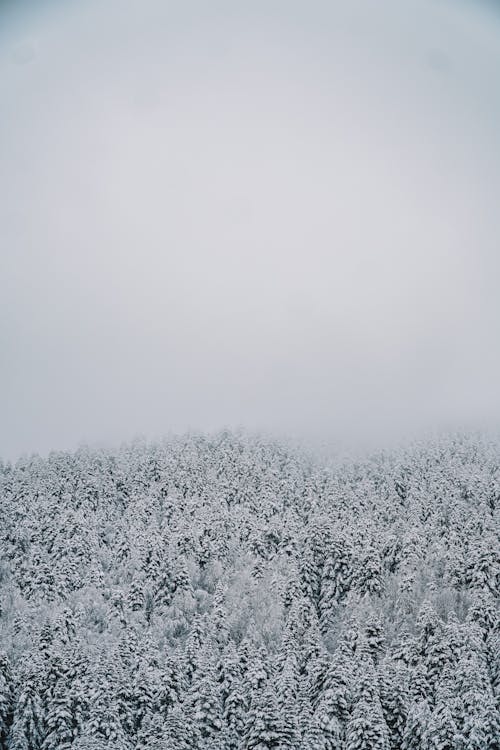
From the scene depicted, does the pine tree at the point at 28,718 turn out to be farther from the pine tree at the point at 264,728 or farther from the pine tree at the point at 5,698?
the pine tree at the point at 264,728

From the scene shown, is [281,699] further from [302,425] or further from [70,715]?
[302,425]

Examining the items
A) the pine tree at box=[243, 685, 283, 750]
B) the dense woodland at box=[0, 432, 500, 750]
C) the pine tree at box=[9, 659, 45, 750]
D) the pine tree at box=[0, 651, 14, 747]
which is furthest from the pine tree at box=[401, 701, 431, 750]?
the pine tree at box=[0, 651, 14, 747]

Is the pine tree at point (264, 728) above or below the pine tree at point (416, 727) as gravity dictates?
above

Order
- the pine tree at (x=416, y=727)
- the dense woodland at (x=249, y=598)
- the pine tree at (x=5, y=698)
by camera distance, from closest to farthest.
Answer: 1. the pine tree at (x=416, y=727)
2. the dense woodland at (x=249, y=598)
3. the pine tree at (x=5, y=698)

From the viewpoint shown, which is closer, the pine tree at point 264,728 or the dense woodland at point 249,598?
the pine tree at point 264,728

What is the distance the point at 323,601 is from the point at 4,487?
6323cm

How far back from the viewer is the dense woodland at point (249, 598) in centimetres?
4931

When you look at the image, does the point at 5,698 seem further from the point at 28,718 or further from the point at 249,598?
the point at 249,598

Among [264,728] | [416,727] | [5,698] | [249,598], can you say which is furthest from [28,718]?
[249,598]

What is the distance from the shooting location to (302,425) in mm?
178250

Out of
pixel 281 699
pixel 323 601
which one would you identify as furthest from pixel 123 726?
pixel 323 601

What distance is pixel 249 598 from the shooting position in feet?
264

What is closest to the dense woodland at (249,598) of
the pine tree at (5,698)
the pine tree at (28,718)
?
the pine tree at (28,718)

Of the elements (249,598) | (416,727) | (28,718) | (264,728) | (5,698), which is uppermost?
(249,598)
